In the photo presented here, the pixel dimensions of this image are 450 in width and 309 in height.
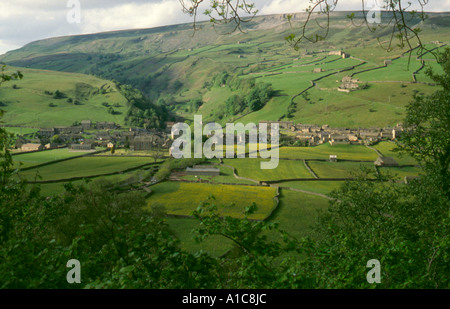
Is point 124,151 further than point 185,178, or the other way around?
point 124,151

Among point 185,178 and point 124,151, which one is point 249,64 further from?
point 185,178

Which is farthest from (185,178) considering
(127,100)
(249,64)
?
(249,64)

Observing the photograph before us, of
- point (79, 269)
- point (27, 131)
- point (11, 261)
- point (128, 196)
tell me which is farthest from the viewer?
point (27, 131)

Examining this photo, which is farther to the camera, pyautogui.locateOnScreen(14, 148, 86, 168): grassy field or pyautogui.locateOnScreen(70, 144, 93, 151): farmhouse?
pyautogui.locateOnScreen(70, 144, 93, 151): farmhouse

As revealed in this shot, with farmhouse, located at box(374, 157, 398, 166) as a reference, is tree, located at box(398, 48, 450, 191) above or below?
above

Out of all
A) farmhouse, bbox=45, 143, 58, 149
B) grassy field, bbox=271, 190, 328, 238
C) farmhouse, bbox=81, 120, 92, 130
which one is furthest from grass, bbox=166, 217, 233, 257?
farmhouse, bbox=81, 120, 92, 130

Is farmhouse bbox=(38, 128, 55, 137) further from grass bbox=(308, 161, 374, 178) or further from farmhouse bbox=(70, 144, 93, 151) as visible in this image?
grass bbox=(308, 161, 374, 178)
